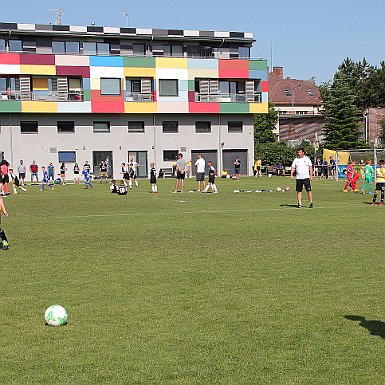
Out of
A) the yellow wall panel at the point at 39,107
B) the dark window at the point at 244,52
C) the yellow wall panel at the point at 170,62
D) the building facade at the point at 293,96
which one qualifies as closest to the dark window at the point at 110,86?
the yellow wall panel at the point at 170,62

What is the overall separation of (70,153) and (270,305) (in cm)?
5674

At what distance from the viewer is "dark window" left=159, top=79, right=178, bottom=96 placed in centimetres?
6650

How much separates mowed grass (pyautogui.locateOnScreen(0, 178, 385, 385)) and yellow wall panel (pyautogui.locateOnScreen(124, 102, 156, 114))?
154 ft

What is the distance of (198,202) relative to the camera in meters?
29.2

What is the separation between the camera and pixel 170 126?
67.7 meters

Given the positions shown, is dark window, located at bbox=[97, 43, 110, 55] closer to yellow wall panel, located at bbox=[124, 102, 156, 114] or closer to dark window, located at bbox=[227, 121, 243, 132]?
yellow wall panel, located at bbox=[124, 102, 156, 114]

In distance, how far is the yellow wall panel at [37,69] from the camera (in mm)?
61688

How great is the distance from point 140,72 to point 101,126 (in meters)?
6.17

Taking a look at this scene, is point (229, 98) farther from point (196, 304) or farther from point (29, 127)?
point (196, 304)

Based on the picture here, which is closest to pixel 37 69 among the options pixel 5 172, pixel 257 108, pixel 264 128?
pixel 257 108

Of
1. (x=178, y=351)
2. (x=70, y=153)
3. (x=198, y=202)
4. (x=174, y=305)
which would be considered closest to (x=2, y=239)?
(x=174, y=305)

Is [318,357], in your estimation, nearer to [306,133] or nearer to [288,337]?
[288,337]

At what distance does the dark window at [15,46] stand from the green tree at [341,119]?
111ft

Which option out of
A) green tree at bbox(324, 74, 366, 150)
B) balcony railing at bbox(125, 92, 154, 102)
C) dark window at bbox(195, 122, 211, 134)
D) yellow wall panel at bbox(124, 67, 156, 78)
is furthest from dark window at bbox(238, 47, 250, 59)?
green tree at bbox(324, 74, 366, 150)
